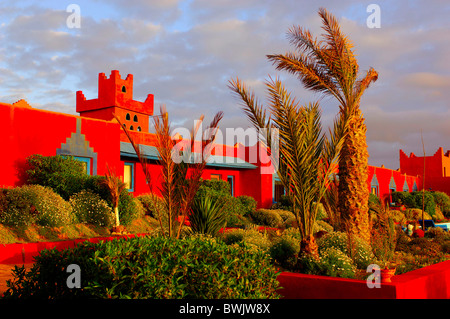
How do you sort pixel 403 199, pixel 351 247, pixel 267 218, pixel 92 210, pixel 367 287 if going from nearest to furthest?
pixel 367 287 → pixel 351 247 → pixel 92 210 → pixel 267 218 → pixel 403 199

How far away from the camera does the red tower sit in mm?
33875

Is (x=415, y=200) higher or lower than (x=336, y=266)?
higher

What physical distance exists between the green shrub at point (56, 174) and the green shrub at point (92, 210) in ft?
1.99

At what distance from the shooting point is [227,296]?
4.30 metres

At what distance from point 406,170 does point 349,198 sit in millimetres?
44027

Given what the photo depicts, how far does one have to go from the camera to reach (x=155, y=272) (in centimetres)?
409

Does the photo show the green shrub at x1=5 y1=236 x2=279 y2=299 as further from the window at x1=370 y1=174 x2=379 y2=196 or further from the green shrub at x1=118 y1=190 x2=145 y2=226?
the window at x1=370 y1=174 x2=379 y2=196

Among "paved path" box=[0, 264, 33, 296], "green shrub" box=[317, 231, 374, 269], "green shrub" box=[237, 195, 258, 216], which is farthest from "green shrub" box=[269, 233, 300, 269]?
"green shrub" box=[237, 195, 258, 216]

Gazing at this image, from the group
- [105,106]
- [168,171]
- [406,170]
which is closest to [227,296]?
[168,171]

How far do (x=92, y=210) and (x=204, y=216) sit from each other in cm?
580

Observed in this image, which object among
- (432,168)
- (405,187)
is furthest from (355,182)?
(432,168)

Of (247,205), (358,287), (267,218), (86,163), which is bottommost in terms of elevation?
(358,287)

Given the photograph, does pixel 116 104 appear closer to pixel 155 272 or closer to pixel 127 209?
pixel 127 209

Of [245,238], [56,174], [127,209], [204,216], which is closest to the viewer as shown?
[245,238]
